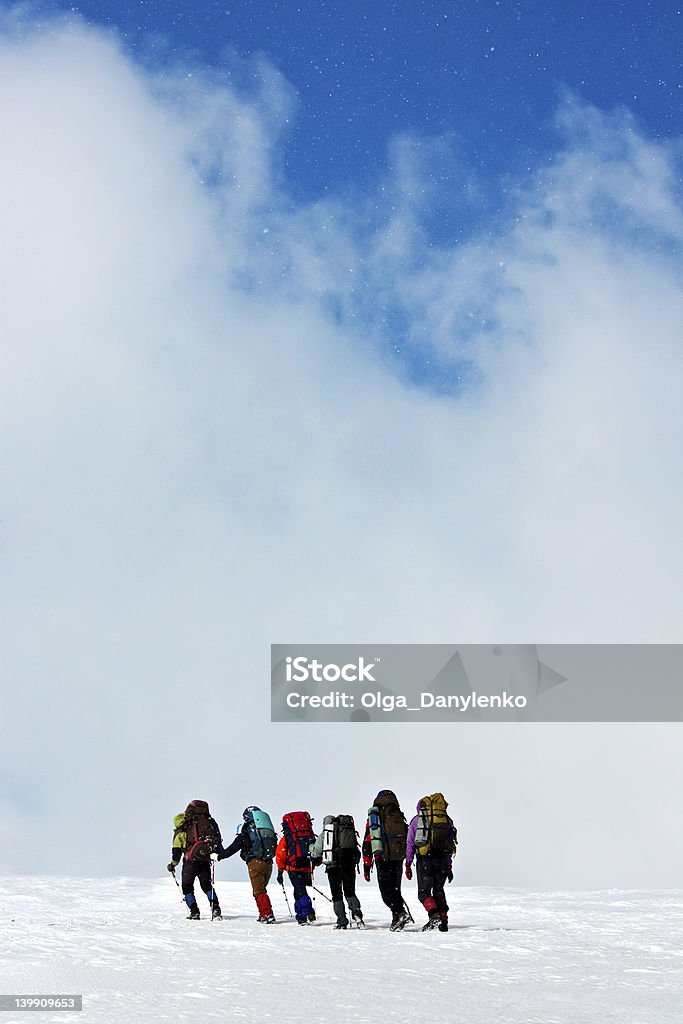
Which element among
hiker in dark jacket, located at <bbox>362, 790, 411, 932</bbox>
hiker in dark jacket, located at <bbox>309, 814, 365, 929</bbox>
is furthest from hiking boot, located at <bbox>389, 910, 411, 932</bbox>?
hiker in dark jacket, located at <bbox>309, 814, 365, 929</bbox>

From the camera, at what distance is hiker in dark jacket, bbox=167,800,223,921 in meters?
16.0

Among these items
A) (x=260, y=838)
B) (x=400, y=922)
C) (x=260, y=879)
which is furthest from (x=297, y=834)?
(x=400, y=922)

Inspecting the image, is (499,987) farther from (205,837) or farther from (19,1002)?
(205,837)

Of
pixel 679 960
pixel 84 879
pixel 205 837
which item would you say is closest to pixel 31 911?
pixel 205 837

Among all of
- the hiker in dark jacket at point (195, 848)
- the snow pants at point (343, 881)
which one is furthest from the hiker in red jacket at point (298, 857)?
the hiker in dark jacket at point (195, 848)

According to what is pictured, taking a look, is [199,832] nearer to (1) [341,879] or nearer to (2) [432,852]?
(1) [341,879]

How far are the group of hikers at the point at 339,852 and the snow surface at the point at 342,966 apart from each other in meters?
0.43

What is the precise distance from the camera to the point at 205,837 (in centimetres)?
1619

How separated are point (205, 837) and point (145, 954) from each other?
4786 millimetres

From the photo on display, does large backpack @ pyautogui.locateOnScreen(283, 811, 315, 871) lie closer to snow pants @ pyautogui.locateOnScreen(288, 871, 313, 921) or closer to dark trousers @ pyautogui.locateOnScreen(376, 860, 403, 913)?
snow pants @ pyautogui.locateOnScreen(288, 871, 313, 921)

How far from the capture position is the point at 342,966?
10.9m

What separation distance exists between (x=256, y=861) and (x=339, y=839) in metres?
1.53

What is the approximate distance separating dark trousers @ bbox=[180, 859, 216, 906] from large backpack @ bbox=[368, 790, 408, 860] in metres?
2.79

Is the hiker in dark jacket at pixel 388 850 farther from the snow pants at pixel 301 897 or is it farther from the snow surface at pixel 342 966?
the snow pants at pixel 301 897
